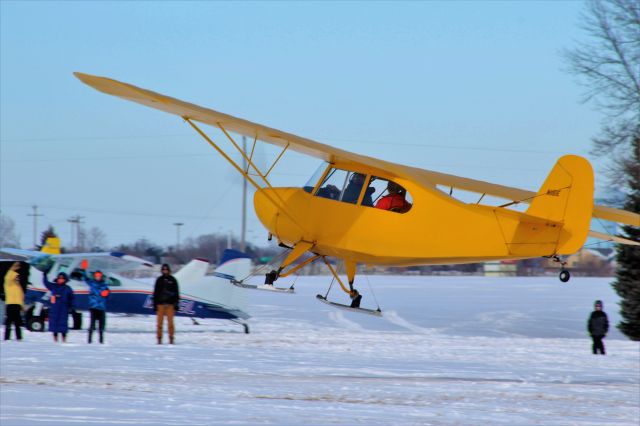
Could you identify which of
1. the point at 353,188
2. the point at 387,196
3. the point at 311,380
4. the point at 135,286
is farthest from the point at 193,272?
the point at 387,196

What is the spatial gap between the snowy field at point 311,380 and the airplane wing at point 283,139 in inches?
115

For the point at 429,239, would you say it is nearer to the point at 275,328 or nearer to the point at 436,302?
the point at 275,328

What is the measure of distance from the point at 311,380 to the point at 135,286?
11898mm

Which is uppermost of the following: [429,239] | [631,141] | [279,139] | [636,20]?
[636,20]

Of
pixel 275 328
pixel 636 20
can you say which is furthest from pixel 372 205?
pixel 636 20

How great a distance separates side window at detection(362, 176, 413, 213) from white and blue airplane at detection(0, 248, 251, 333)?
1326cm

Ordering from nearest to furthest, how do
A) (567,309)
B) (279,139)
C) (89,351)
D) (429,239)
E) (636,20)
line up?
(429,239), (279,139), (89,351), (636,20), (567,309)

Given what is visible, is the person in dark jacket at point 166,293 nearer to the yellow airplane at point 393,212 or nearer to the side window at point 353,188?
the yellow airplane at point 393,212

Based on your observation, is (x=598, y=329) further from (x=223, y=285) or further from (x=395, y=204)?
(x=223, y=285)

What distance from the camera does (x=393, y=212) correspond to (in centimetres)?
1177

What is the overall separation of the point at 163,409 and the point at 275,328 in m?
15.0

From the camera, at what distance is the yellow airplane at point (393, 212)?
34.9 feet

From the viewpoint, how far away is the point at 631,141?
27859 millimetres

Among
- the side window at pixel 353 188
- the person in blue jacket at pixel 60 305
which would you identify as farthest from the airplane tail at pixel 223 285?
the side window at pixel 353 188
